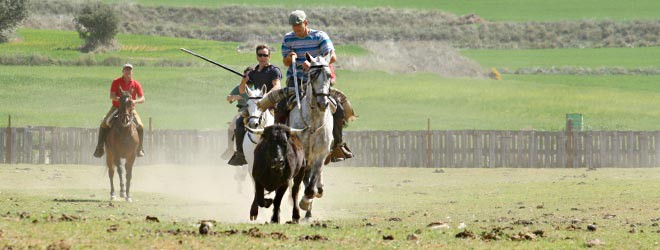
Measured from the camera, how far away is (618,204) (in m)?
25.8

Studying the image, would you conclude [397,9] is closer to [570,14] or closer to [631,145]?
[570,14]

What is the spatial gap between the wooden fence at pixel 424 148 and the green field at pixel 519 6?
65432 mm

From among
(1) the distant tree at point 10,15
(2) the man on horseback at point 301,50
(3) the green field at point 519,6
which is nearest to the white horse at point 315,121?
(2) the man on horseback at point 301,50

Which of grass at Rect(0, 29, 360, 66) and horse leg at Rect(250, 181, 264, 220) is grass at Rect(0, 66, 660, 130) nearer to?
grass at Rect(0, 29, 360, 66)

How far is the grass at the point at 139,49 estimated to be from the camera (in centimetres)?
7806

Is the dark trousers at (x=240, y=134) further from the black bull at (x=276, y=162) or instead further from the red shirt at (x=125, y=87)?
the red shirt at (x=125, y=87)

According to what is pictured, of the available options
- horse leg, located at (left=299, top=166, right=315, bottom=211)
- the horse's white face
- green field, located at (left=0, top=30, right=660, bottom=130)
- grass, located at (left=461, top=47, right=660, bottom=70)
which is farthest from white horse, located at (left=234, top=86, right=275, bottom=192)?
grass, located at (left=461, top=47, right=660, bottom=70)

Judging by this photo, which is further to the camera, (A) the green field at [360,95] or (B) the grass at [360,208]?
(A) the green field at [360,95]

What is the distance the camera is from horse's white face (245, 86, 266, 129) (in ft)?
69.9

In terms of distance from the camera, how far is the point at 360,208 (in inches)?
1012

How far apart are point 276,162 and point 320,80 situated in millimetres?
1645

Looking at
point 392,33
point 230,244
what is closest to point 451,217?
point 230,244

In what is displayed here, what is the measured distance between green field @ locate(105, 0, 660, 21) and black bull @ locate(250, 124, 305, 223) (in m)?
92.0

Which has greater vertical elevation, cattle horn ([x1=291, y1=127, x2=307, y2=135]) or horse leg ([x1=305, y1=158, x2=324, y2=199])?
cattle horn ([x1=291, y1=127, x2=307, y2=135])
